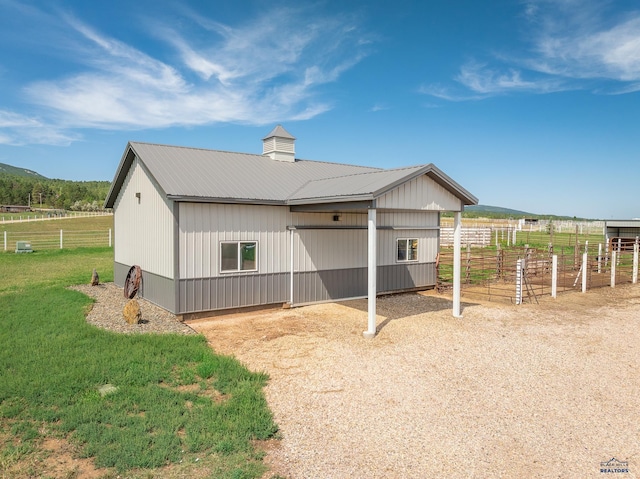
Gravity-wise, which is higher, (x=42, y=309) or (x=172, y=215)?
(x=172, y=215)

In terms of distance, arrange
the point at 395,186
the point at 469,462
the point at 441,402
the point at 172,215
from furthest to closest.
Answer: the point at 172,215 → the point at 395,186 → the point at 441,402 → the point at 469,462

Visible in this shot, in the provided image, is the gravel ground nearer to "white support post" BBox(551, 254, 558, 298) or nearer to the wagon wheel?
the wagon wheel

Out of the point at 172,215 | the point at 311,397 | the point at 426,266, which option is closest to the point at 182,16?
the point at 172,215

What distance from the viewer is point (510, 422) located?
5711 millimetres

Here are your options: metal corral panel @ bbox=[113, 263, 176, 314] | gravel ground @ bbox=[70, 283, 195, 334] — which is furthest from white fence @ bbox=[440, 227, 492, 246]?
gravel ground @ bbox=[70, 283, 195, 334]

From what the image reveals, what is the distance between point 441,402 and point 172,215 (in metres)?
7.61

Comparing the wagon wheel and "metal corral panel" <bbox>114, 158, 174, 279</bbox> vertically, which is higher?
"metal corral panel" <bbox>114, 158, 174, 279</bbox>

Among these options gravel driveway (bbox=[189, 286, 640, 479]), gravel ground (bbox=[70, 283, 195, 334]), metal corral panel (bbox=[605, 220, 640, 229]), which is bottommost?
gravel driveway (bbox=[189, 286, 640, 479])

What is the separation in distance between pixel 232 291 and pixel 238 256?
94cm

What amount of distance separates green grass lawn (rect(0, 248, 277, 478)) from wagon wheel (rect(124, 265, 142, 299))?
2.65 meters

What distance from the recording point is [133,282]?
12.7 m

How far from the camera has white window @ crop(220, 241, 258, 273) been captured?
37.7ft

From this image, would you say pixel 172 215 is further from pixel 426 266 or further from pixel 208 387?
pixel 426 266

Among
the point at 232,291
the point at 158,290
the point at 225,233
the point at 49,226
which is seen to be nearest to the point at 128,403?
the point at 232,291
